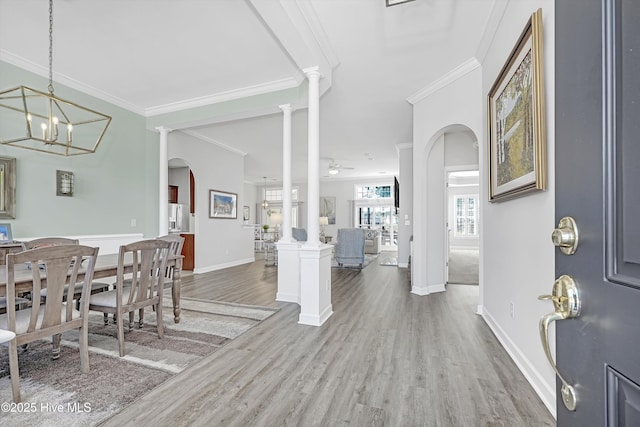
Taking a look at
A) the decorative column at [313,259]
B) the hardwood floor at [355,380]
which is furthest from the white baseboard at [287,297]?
the decorative column at [313,259]

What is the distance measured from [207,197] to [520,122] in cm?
573

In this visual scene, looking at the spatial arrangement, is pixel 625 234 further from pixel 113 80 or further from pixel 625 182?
pixel 113 80

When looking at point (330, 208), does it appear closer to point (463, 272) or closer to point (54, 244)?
point (463, 272)

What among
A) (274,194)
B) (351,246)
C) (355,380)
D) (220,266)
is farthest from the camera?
(274,194)

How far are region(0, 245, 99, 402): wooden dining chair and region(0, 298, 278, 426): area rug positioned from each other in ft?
0.45

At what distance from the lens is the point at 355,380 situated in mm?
2004

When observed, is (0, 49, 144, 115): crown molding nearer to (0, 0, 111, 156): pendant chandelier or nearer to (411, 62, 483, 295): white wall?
(0, 0, 111, 156): pendant chandelier

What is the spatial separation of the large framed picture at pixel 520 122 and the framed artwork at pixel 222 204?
538 cm

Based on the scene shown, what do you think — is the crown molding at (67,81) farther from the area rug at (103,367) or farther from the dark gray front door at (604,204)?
the dark gray front door at (604,204)

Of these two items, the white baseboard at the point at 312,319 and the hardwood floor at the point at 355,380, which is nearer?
the hardwood floor at the point at 355,380

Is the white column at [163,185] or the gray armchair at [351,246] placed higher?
the white column at [163,185]

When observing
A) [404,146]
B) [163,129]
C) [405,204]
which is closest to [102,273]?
[163,129]

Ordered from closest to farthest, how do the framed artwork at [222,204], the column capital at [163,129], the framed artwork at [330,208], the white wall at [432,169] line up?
the white wall at [432,169]
the column capital at [163,129]
the framed artwork at [222,204]
the framed artwork at [330,208]

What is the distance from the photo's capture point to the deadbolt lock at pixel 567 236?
0.60 meters
